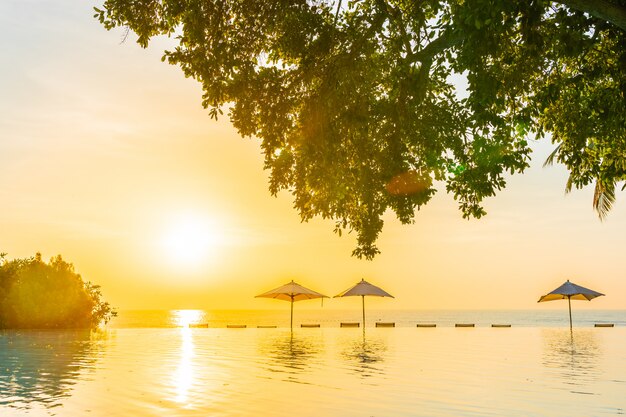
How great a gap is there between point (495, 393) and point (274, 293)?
27.8 meters

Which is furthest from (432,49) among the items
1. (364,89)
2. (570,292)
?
(570,292)

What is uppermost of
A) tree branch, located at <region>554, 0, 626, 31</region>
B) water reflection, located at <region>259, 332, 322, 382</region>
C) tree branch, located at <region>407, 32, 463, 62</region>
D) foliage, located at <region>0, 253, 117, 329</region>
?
tree branch, located at <region>407, 32, 463, 62</region>

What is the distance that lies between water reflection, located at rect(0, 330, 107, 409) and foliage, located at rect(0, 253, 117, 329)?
67.7 feet

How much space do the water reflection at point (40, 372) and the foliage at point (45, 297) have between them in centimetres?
2063

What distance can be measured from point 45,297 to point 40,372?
30396 millimetres

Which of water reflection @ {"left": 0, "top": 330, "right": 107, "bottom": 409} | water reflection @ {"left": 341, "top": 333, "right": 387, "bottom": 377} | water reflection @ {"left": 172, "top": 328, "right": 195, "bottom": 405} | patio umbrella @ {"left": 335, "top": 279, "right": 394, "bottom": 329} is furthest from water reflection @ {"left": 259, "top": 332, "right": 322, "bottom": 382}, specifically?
patio umbrella @ {"left": 335, "top": 279, "right": 394, "bottom": 329}

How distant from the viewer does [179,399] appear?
10188 millimetres

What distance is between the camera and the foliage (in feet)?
137

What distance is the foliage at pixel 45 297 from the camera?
41656 millimetres

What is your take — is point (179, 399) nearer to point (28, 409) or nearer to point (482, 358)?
point (28, 409)

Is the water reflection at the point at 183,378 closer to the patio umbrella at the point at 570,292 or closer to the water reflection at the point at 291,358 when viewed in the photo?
the water reflection at the point at 291,358

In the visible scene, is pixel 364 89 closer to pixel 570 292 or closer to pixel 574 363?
pixel 574 363

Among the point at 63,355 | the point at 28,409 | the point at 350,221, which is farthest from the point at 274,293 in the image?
the point at 28,409

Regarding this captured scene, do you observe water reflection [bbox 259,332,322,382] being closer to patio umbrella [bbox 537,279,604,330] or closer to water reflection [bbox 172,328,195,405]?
water reflection [bbox 172,328,195,405]
